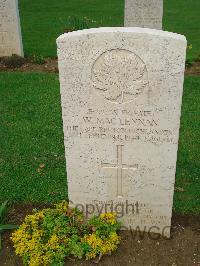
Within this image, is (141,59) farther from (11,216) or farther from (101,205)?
(11,216)

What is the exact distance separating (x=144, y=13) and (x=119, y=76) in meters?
7.05

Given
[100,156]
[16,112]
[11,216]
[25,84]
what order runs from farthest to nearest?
[25,84] → [16,112] → [11,216] → [100,156]

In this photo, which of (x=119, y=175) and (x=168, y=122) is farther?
(x=119, y=175)

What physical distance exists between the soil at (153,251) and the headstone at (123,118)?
16 centimetres

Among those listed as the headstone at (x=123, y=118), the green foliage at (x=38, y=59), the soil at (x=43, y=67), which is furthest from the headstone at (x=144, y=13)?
the headstone at (x=123, y=118)

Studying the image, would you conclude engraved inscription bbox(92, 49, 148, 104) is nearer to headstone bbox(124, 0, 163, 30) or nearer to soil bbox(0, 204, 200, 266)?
soil bbox(0, 204, 200, 266)

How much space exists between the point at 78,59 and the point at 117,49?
0.37m

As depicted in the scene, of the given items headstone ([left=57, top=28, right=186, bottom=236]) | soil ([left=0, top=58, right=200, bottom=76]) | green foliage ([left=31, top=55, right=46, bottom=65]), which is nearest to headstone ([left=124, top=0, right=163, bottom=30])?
soil ([left=0, top=58, right=200, bottom=76])

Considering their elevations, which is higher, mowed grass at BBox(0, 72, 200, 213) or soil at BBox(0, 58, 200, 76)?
soil at BBox(0, 58, 200, 76)

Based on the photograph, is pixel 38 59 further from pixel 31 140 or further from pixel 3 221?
pixel 3 221

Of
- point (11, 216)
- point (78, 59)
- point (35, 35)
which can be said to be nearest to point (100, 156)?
point (78, 59)

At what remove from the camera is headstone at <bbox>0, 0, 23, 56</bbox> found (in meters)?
9.80

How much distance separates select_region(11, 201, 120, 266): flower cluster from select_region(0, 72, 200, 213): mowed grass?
2.70ft

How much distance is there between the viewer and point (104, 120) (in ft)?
13.0
